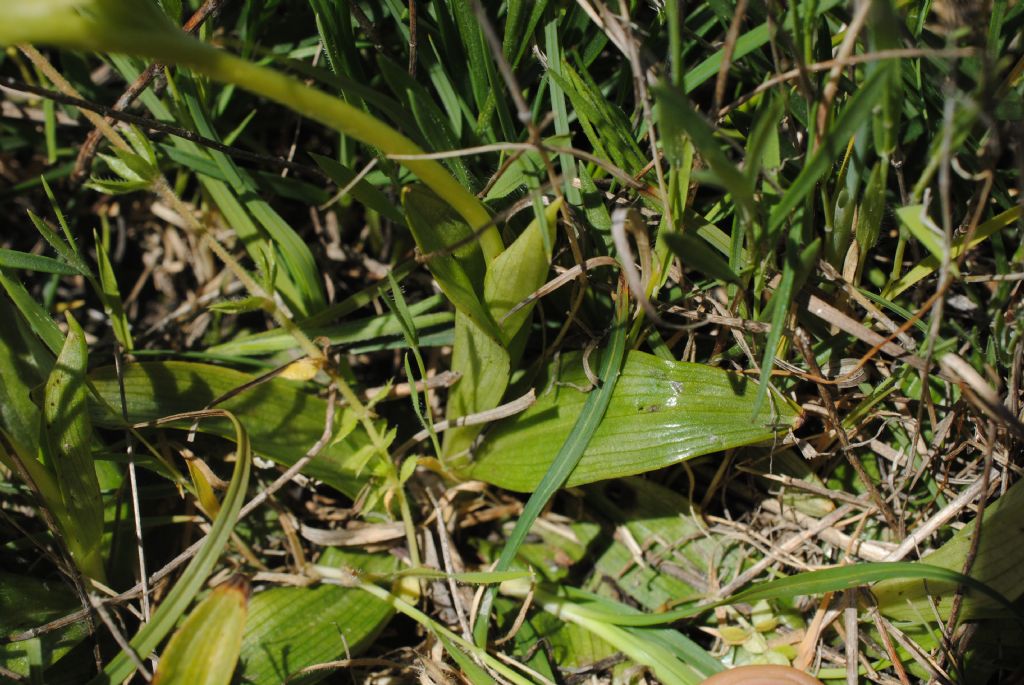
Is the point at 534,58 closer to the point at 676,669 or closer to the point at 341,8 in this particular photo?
the point at 341,8

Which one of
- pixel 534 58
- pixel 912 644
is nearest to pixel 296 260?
pixel 534 58

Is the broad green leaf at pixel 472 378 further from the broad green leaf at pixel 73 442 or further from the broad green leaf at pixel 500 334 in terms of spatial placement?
the broad green leaf at pixel 73 442

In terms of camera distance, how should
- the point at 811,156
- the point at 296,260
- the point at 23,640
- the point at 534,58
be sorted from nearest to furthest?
the point at 811,156
the point at 23,640
the point at 534,58
the point at 296,260

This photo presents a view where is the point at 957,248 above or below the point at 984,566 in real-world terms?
above

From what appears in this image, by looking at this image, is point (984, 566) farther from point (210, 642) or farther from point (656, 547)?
point (210, 642)

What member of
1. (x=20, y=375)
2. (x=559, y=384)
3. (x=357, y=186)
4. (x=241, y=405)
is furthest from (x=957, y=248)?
(x=20, y=375)

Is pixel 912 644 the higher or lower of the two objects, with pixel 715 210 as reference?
lower

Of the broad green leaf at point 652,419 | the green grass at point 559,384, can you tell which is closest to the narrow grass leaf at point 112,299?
the green grass at point 559,384

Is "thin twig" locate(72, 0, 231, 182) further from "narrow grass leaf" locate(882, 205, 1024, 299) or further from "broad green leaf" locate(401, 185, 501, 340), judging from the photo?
"narrow grass leaf" locate(882, 205, 1024, 299)
